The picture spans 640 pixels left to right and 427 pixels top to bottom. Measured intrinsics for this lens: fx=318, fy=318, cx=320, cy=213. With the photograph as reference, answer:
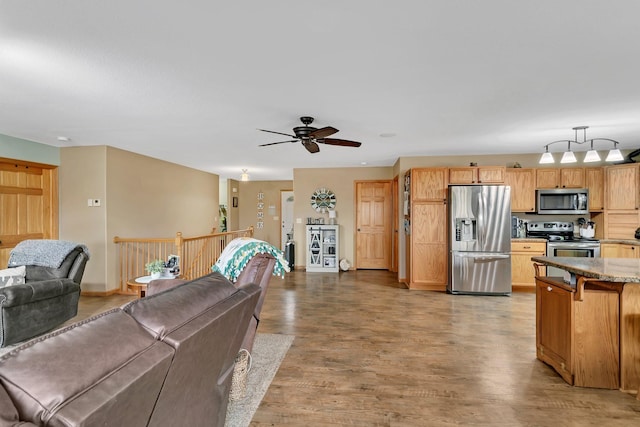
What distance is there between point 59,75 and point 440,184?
495 cm

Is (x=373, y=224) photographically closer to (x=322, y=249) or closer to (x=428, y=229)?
(x=322, y=249)

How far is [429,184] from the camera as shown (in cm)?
532

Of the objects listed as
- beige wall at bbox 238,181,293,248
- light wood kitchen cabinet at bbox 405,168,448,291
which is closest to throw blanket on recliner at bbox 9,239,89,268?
light wood kitchen cabinet at bbox 405,168,448,291

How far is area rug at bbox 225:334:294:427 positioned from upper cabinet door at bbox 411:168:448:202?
10.7 feet

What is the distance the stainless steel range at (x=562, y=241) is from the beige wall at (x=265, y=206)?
647 centimetres

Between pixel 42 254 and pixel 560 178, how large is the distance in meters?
7.39

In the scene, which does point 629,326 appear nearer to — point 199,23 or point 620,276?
point 620,276

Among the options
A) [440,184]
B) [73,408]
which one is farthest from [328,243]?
[73,408]

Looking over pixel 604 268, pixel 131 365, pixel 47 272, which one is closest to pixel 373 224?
pixel 604 268

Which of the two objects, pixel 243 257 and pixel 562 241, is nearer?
pixel 243 257

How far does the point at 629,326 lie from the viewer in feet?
7.55

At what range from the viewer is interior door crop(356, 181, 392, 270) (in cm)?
711

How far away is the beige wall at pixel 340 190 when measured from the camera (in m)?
7.16

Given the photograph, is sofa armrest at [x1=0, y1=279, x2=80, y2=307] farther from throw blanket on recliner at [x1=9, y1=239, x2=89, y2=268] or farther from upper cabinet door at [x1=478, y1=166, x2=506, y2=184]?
upper cabinet door at [x1=478, y1=166, x2=506, y2=184]
